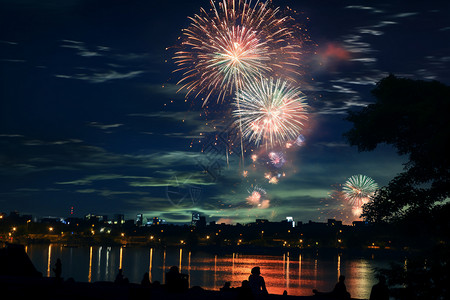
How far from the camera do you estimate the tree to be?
19922 millimetres

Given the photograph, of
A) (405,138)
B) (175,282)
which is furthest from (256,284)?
(405,138)

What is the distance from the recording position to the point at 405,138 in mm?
21516

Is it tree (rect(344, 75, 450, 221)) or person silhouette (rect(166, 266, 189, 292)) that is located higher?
tree (rect(344, 75, 450, 221))

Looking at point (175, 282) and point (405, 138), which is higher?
point (405, 138)

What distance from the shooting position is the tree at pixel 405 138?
19922 millimetres

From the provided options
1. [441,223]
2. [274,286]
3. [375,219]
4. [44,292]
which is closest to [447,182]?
[441,223]

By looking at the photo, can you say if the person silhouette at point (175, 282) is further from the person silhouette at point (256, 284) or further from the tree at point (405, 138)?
the tree at point (405, 138)

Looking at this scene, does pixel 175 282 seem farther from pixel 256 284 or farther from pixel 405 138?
pixel 405 138

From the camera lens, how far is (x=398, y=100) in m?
20.6

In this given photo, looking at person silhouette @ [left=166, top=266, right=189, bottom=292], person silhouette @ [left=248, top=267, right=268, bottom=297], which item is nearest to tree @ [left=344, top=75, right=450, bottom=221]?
person silhouette @ [left=248, top=267, right=268, bottom=297]

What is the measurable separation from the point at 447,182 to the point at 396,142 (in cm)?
239

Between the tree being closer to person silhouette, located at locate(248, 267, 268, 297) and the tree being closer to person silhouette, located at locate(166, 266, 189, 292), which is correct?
person silhouette, located at locate(248, 267, 268, 297)

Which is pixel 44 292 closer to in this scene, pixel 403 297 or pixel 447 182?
pixel 403 297

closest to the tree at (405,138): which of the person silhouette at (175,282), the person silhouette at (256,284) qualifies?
the person silhouette at (256,284)
